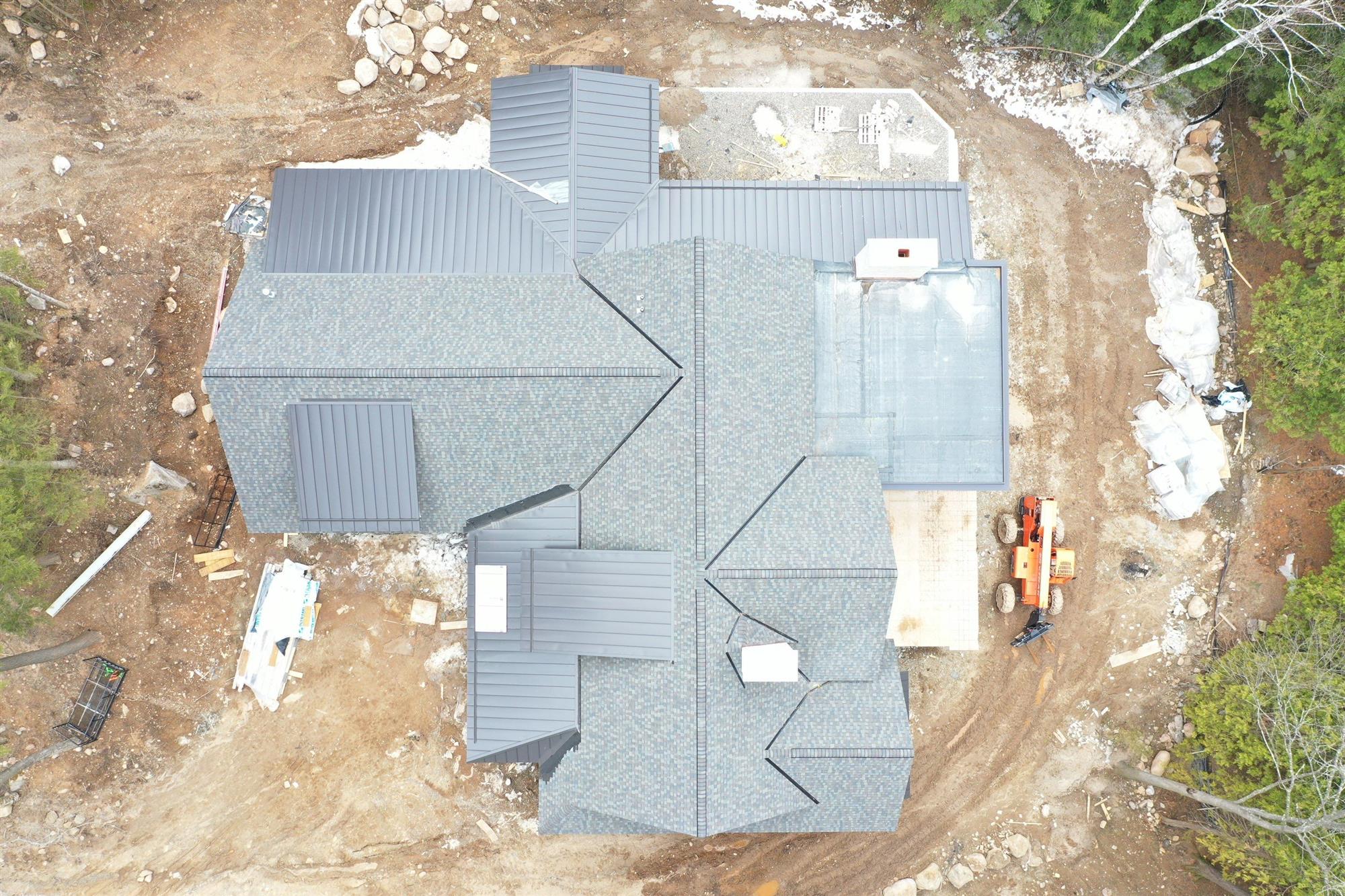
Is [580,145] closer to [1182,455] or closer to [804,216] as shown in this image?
[804,216]

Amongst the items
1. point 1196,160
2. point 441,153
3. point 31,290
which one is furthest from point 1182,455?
point 31,290

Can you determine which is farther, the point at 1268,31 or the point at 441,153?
the point at 441,153

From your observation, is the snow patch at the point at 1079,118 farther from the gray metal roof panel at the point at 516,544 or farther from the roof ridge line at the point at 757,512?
the gray metal roof panel at the point at 516,544

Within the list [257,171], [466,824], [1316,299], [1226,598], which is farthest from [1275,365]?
[257,171]

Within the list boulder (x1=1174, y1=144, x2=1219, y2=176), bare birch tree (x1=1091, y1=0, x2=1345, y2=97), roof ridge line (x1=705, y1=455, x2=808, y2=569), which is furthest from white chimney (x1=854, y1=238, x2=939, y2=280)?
boulder (x1=1174, y1=144, x2=1219, y2=176)

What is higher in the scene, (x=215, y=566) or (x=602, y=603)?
(x=215, y=566)

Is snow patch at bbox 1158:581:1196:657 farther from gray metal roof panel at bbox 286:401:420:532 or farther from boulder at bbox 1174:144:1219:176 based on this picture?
gray metal roof panel at bbox 286:401:420:532

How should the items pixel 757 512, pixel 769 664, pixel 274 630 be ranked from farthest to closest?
pixel 274 630, pixel 757 512, pixel 769 664
